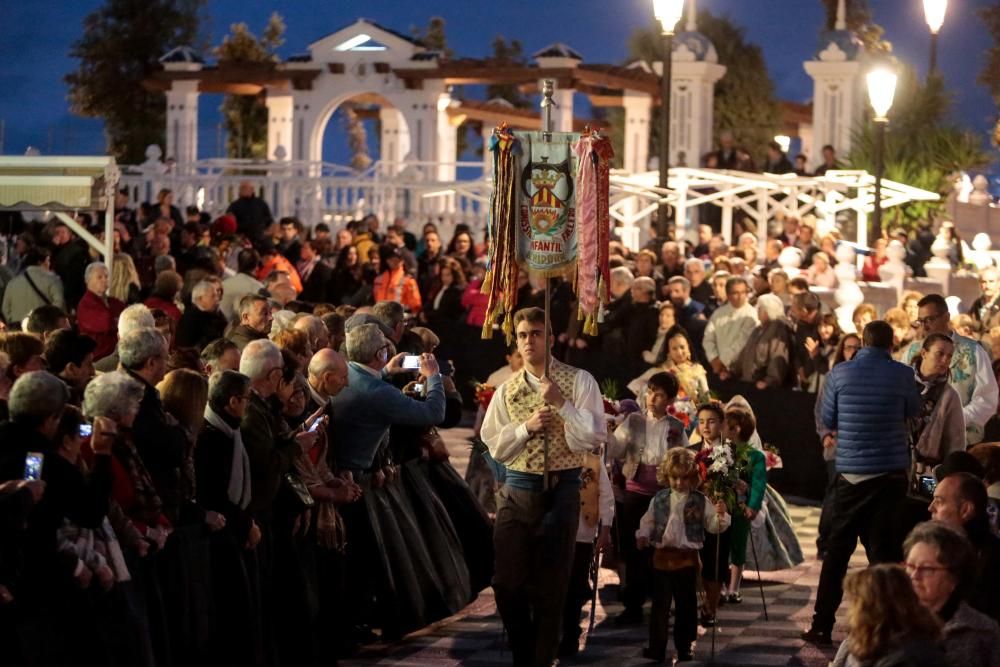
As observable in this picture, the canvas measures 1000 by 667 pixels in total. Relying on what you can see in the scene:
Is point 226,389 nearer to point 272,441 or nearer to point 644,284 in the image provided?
point 272,441

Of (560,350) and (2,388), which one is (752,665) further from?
(560,350)

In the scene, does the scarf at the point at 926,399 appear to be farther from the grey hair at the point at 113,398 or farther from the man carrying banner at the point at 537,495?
the grey hair at the point at 113,398

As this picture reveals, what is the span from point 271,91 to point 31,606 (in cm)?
2988

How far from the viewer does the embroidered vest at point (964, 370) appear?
45.7ft

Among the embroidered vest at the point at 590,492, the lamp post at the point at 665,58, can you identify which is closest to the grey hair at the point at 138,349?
the embroidered vest at the point at 590,492

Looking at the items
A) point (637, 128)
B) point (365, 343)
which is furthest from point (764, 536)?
point (637, 128)

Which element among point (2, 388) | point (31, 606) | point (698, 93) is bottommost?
point (31, 606)

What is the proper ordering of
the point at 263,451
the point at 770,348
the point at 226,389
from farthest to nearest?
the point at 770,348 → the point at 263,451 → the point at 226,389

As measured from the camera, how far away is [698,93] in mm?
36625

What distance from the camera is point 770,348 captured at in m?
18.8

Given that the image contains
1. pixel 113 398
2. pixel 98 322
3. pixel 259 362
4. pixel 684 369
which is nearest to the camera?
pixel 113 398

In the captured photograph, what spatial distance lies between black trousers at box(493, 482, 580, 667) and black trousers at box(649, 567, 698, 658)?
993 millimetres

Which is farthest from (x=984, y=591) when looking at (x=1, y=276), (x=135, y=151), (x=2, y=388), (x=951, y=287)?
(x=135, y=151)

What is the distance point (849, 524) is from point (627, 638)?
1451 mm
